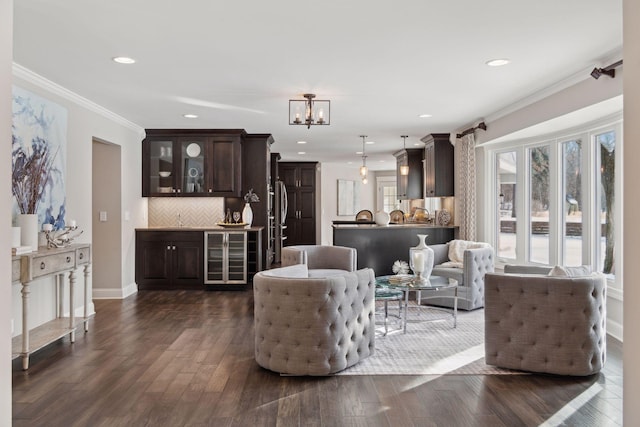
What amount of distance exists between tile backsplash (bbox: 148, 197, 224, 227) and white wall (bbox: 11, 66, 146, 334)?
245 millimetres

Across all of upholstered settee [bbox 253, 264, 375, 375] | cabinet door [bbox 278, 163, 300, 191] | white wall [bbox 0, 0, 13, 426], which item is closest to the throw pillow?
upholstered settee [bbox 253, 264, 375, 375]

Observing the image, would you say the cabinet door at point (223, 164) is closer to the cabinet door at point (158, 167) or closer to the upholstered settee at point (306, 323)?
the cabinet door at point (158, 167)

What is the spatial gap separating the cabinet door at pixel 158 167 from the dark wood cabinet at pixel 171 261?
0.73 meters

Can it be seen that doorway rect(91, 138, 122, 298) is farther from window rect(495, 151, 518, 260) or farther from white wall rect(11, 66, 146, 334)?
window rect(495, 151, 518, 260)

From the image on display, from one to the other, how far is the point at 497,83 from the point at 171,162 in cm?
496

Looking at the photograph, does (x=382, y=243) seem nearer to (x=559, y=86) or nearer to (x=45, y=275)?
(x=559, y=86)

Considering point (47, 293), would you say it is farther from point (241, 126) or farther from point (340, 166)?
point (340, 166)

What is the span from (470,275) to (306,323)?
2906 millimetres

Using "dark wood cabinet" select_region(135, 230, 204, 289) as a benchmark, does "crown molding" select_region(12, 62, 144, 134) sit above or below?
above

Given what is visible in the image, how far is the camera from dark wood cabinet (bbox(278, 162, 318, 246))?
1248 cm

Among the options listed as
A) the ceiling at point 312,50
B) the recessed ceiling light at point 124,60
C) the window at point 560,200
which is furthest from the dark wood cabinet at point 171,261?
the window at point 560,200

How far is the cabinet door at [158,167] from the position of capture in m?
7.70

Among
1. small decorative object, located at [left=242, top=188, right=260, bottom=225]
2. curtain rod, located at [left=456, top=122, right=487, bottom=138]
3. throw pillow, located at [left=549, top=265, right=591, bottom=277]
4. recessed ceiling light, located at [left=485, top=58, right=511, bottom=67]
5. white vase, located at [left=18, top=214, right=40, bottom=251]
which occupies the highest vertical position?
recessed ceiling light, located at [left=485, top=58, right=511, bottom=67]

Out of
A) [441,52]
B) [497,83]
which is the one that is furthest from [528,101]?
[441,52]
